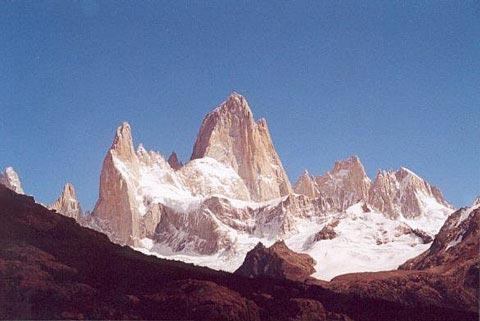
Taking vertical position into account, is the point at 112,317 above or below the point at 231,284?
below

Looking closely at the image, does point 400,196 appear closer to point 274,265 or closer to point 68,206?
point 274,265

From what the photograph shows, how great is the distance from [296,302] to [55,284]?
12853 millimetres

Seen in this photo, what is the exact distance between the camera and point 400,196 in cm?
12762

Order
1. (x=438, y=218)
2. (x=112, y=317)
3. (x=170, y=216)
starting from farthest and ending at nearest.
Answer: (x=438, y=218) → (x=170, y=216) → (x=112, y=317)

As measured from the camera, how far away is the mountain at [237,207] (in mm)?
92500

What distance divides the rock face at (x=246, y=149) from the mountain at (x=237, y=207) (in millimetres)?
141

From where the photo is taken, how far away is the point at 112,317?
35875 mm

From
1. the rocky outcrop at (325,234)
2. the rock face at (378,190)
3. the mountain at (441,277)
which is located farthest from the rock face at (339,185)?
the mountain at (441,277)

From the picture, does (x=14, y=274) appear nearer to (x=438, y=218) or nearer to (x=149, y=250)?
(x=149, y=250)

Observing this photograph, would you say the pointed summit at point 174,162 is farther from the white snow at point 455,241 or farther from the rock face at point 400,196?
the white snow at point 455,241

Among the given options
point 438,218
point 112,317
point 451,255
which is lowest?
point 112,317

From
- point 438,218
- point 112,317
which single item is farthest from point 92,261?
point 438,218

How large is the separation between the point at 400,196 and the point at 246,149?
118 feet

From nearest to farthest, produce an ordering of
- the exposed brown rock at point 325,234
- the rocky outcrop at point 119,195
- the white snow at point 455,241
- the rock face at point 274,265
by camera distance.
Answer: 1. the rock face at point 274,265
2. the white snow at point 455,241
3. the rocky outcrop at point 119,195
4. the exposed brown rock at point 325,234
